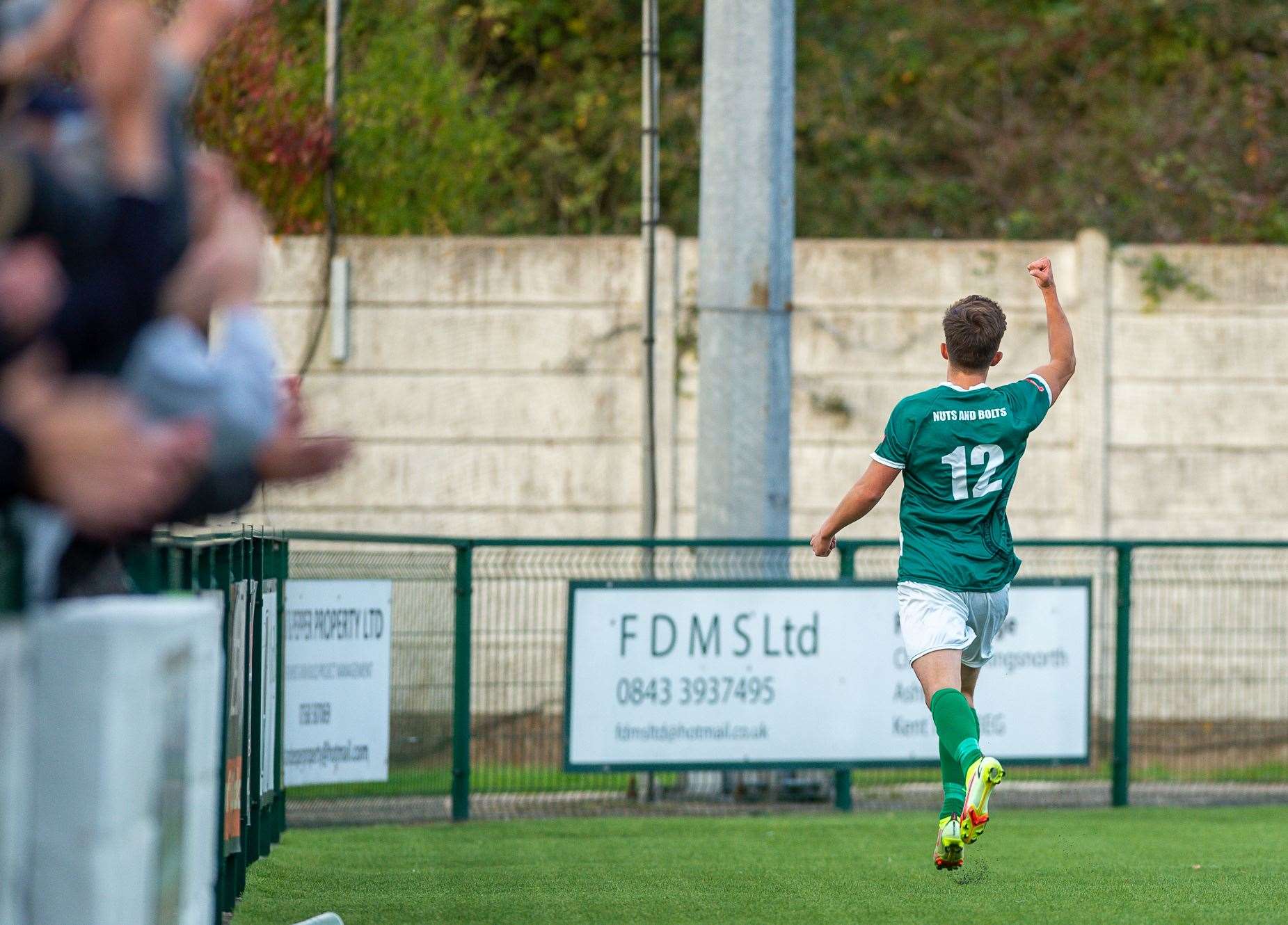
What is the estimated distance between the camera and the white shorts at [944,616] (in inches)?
246

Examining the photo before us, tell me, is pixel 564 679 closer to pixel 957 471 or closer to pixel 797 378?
pixel 797 378

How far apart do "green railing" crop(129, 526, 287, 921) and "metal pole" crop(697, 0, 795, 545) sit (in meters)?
3.49

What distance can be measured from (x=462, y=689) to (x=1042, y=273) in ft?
14.9

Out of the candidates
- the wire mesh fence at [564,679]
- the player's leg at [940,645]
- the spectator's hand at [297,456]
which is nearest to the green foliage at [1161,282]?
the wire mesh fence at [564,679]

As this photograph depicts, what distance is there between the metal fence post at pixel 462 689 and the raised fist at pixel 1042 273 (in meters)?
4.23

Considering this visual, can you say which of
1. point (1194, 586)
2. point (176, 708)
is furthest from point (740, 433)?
point (176, 708)

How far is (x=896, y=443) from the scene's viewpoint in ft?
20.6

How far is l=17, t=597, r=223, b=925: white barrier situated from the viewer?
2.72m

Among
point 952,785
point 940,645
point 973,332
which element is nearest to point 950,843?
point 952,785

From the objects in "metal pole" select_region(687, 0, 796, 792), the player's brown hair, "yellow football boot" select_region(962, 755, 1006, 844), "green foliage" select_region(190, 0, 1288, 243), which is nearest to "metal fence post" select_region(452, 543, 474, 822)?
"metal pole" select_region(687, 0, 796, 792)

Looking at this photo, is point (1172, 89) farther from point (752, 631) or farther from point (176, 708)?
point (176, 708)

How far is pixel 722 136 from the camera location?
1041 cm

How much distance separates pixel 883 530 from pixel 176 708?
9987 millimetres

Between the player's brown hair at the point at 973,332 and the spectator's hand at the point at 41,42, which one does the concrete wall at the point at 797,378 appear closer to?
the player's brown hair at the point at 973,332
